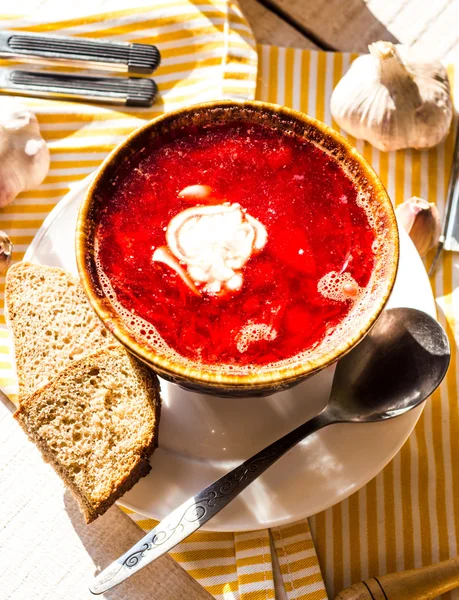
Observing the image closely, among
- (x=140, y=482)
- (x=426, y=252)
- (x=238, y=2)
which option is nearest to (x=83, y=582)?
(x=140, y=482)

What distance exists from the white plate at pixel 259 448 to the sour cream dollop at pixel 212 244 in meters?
0.31

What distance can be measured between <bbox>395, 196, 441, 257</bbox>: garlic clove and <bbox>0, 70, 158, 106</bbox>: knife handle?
695mm

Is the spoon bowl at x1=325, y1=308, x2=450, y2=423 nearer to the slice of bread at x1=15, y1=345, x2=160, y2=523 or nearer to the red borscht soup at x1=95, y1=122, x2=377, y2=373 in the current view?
the red borscht soup at x1=95, y1=122, x2=377, y2=373

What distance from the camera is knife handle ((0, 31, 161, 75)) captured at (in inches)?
73.5

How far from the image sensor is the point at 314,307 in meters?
1.38

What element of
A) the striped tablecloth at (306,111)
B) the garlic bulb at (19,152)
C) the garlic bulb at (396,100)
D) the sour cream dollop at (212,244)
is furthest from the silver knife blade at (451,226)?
the garlic bulb at (19,152)

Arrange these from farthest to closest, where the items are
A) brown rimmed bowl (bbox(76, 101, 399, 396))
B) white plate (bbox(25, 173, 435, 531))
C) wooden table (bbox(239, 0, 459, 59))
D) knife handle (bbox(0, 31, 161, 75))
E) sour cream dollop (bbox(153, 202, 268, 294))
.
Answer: wooden table (bbox(239, 0, 459, 59)), knife handle (bbox(0, 31, 161, 75)), white plate (bbox(25, 173, 435, 531)), sour cream dollop (bbox(153, 202, 268, 294)), brown rimmed bowl (bbox(76, 101, 399, 396))

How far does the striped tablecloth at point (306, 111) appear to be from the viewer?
65.0 inches

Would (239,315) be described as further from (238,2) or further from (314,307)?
(238,2)

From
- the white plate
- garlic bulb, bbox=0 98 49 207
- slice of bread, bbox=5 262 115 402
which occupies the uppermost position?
garlic bulb, bbox=0 98 49 207

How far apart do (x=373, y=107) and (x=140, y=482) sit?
40.6 inches

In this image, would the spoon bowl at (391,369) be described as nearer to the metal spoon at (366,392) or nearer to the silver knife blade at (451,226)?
the metal spoon at (366,392)

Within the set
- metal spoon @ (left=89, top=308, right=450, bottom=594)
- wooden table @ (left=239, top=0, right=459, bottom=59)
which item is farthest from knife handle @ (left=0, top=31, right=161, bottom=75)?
metal spoon @ (left=89, top=308, right=450, bottom=594)

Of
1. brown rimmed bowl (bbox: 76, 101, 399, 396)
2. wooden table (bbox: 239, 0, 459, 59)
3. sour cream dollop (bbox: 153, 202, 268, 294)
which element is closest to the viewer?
brown rimmed bowl (bbox: 76, 101, 399, 396)
